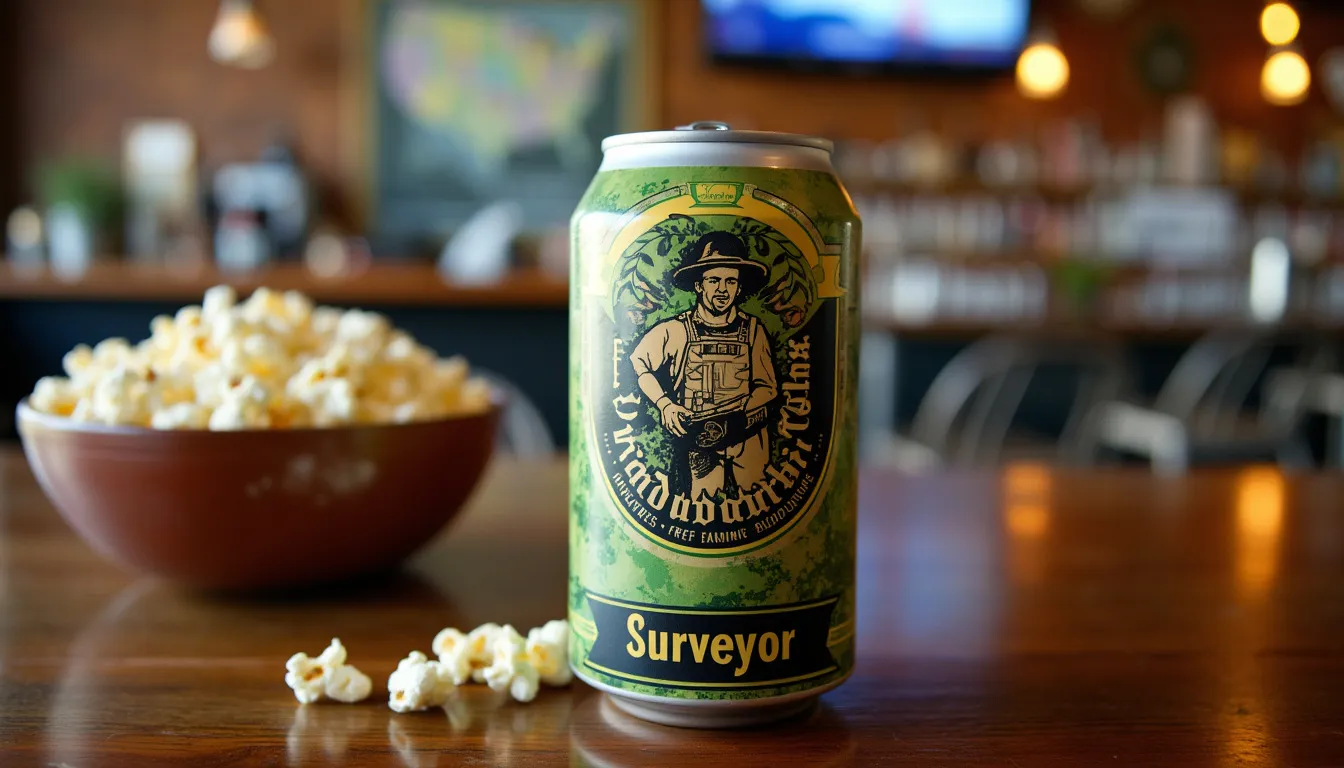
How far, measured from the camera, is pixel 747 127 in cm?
463

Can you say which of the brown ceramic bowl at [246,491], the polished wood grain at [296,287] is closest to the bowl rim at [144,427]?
the brown ceramic bowl at [246,491]

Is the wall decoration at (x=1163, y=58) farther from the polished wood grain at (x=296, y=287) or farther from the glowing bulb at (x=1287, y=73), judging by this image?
the polished wood grain at (x=296, y=287)

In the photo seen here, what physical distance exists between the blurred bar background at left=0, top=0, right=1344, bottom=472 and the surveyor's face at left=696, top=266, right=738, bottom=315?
3553 mm

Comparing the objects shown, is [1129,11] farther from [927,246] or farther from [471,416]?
[471,416]

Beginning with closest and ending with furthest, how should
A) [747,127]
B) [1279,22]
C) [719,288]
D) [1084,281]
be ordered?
[719,288] → [1279,22] → [1084,281] → [747,127]

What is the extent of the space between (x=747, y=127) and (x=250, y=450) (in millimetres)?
4214

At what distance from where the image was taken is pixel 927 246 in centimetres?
464

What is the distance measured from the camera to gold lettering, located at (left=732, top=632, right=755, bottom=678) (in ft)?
1.56

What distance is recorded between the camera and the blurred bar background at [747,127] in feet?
14.7

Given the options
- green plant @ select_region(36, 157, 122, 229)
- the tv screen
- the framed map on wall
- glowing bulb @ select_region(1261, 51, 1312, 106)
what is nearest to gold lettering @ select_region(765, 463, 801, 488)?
glowing bulb @ select_region(1261, 51, 1312, 106)

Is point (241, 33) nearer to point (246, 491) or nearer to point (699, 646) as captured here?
point (246, 491)

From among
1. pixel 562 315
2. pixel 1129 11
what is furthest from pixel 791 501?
pixel 1129 11

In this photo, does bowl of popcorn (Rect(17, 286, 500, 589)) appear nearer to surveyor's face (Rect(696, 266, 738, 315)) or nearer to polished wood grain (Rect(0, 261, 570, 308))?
surveyor's face (Rect(696, 266, 738, 315))

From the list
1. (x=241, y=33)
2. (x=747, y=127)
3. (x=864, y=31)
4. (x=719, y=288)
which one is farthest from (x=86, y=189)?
(x=719, y=288)
